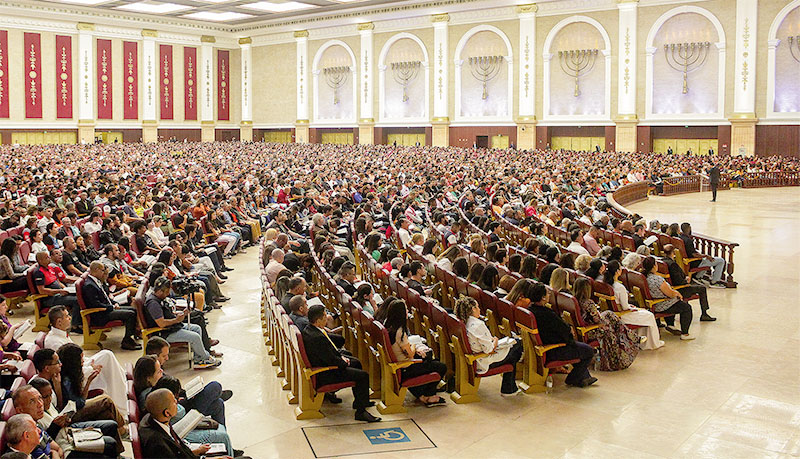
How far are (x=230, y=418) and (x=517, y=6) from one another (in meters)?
34.5

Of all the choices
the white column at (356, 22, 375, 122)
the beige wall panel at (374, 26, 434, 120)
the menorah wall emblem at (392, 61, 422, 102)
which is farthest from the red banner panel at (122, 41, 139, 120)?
the menorah wall emblem at (392, 61, 422, 102)

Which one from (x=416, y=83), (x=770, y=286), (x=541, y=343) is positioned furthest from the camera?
(x=416, y=83)

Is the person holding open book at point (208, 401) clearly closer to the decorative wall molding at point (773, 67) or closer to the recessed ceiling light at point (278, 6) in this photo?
the decorative wall molding at point (773, 67)

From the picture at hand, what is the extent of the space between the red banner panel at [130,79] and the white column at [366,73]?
13070 millimetres

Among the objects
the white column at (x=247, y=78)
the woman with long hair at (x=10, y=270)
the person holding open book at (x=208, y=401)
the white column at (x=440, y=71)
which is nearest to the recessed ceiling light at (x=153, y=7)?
the white column at (x=247, y=78)

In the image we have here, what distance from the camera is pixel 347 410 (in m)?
5.77

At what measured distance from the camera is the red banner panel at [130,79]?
42844 mm

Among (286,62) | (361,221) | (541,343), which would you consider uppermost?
(286,62)

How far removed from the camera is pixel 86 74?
41.3 meters

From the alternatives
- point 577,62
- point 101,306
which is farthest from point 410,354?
point 577,62

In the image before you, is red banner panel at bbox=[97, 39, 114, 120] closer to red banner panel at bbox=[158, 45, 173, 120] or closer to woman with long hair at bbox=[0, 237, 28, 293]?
red banner panel at bbox=[158, 45, 173, 120]

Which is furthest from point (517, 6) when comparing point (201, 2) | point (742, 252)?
point (742, 252)

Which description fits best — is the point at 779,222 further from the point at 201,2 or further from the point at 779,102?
the point at 201,2

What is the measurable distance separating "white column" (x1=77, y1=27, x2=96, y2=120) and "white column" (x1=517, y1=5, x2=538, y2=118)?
78.0 ft
